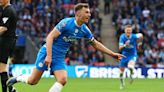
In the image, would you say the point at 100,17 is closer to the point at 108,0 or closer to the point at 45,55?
the point at 108,0

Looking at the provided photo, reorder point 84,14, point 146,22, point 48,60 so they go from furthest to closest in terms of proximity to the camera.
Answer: point 146,22 < point 84,14 < point 48,60

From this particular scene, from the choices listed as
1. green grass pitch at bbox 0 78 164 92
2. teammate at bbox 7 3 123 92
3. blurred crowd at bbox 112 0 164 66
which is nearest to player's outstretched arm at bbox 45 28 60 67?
teammate at bbox 7 3 123 92

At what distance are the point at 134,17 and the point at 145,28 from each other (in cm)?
107

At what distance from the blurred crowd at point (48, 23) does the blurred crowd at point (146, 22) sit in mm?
1421

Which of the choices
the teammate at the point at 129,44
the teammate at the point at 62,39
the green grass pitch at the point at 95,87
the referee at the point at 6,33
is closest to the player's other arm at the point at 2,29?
the referee at the point at 6,33

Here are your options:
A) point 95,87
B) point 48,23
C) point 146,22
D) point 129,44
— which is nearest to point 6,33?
point 95,87

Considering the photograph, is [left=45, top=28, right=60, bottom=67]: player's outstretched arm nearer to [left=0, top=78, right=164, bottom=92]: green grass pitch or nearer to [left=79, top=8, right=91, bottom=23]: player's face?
[left=79, top=8, right=91, bottom=23]: player's face

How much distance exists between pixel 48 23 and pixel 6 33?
2065cm

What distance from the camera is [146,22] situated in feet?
114

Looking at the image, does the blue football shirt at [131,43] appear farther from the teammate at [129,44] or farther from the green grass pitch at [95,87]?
the green grass pitch at [95,87]

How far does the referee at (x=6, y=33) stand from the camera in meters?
13.0

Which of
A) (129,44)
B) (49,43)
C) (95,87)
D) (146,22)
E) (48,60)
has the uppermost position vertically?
(49,43)

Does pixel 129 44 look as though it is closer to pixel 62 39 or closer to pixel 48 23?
pixel 62 39

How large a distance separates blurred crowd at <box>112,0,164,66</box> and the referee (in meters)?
18.8
